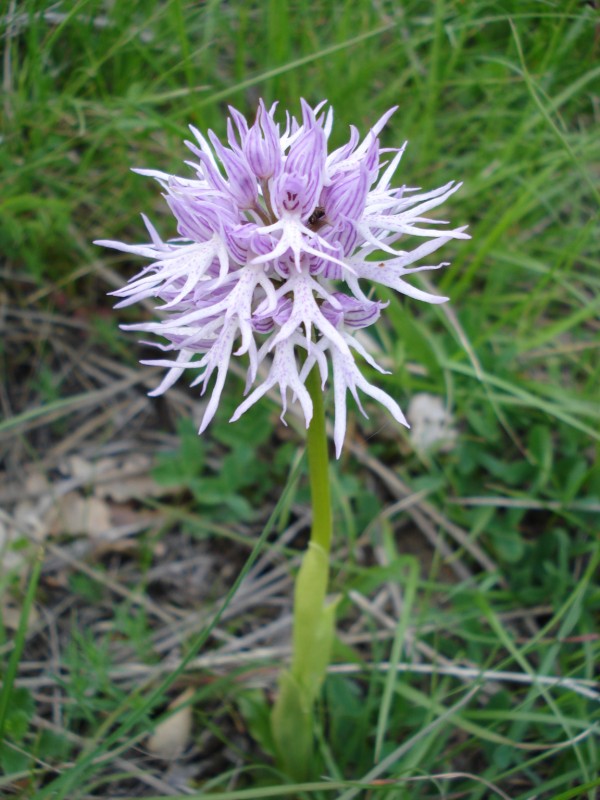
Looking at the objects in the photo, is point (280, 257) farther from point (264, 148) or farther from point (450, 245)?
point (450, 245)

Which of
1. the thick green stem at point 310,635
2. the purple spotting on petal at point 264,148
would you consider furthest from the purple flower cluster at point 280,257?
the thick green stem at point 310,635

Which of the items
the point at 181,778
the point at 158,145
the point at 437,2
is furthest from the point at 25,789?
the point at 437,2

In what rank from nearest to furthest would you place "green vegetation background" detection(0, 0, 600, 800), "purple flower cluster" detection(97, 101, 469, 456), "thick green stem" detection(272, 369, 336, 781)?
1. "purple flower cluster" detection(97, 101, 469, 456)
2. "thick green stem" detection(272, 369, 336, 781)
3. "green vegetation background" detection(0, 0, 600, 800)

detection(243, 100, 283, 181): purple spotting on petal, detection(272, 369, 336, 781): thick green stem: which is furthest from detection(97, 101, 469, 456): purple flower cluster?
detection(272, 369, 336, 781): thick green stem

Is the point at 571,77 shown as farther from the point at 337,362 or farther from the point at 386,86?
the point at 337,362

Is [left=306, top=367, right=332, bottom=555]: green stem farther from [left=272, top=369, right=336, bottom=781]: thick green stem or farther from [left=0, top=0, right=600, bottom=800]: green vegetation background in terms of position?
[left=0, top=0, right=600, bottom=800]: green vegetation background
